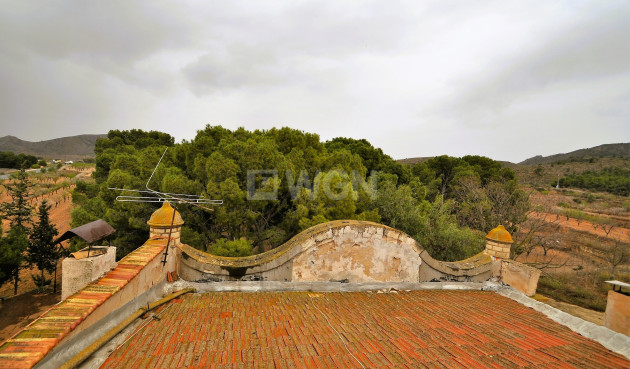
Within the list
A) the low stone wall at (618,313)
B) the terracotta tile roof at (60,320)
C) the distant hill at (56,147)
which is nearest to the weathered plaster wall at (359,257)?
the terracotta tile roof at (60,320)

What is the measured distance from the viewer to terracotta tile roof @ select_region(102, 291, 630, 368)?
3.38m

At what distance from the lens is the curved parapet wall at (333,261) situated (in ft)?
18.5

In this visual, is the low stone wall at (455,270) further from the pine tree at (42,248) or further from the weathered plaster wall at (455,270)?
the pine tree at (42,248)

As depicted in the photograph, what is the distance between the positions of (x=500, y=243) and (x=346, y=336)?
520cm

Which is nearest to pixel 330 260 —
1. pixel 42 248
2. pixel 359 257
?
pixel 359 257

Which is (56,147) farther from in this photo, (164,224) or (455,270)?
(455,270)

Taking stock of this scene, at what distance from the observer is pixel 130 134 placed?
1152 inches

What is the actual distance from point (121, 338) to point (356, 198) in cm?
1015

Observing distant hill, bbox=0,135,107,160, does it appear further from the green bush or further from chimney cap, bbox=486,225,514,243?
chimney cap, bbox=486,225,514,243

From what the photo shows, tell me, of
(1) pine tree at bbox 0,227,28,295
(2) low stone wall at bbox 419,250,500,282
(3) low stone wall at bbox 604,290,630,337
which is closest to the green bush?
(2) low stone wall at bbox 419,250,500,282

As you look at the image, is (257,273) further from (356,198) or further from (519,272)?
(356,198)

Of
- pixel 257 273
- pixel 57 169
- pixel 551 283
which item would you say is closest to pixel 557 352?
pixel 257 273

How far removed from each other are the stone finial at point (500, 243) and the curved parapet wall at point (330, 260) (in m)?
2.24

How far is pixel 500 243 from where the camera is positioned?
689cm
